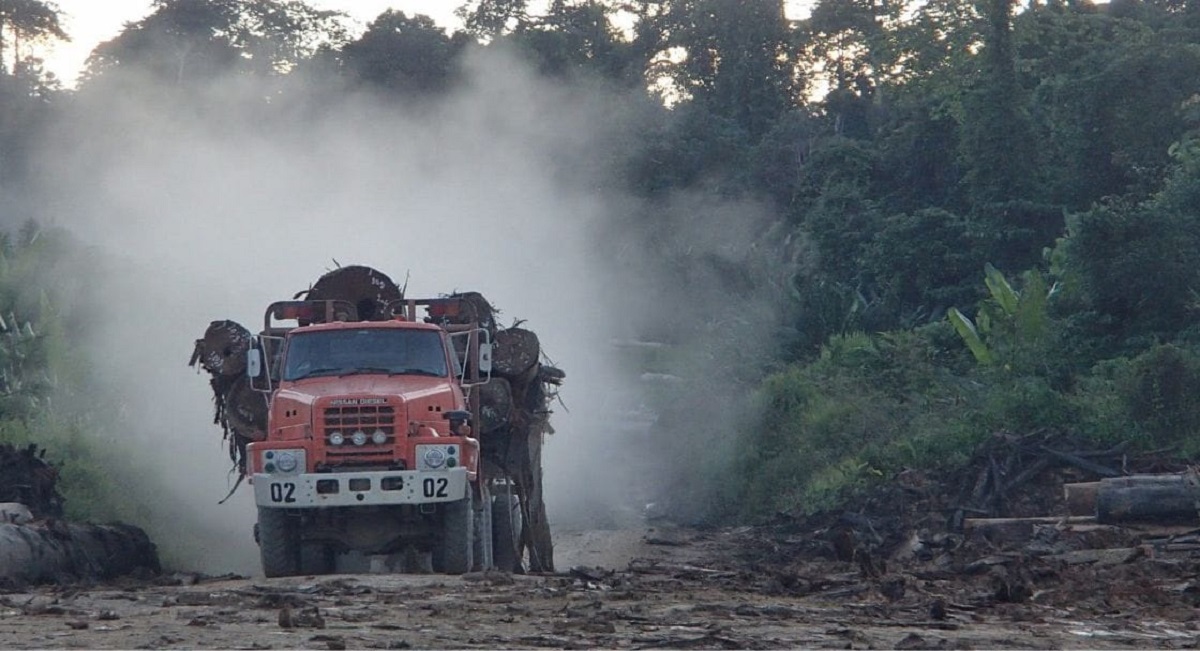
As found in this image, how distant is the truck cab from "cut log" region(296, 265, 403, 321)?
1181 mm

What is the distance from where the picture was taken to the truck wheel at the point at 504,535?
19.1 meters

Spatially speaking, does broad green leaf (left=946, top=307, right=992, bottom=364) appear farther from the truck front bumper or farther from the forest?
the truck front bumper

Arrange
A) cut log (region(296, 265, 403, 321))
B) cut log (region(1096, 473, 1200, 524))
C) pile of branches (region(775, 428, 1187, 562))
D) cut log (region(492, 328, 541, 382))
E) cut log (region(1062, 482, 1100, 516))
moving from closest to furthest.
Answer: cut log (region(1096, 473, 1200, 524)) < cut log (region(492, 328, 541, 382)) < cut log (region(296, 265, 403, 321)) < cut log (region(1062, 482, 1100, 516)) < pile of branches (region(775, 428, 1187, 562))

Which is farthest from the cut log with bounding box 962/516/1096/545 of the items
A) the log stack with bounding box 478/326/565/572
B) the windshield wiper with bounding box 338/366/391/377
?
the windshield wiper with bounding box 338/366/391/377

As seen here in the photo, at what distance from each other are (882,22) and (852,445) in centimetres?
2773

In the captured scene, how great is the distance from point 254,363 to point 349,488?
6.47ft

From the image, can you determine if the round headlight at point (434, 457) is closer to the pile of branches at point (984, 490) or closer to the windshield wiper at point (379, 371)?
the windshield wiper at point (379, 371)

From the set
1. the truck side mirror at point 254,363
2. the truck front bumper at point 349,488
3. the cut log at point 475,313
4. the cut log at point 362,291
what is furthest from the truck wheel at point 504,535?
the truck side mirror at point 254,363

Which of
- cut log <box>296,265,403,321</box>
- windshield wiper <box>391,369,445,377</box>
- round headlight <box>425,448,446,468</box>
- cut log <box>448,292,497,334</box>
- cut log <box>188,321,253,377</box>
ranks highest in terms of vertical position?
cut log <box>296,265,403,321</box>

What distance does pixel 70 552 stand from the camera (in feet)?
56.7

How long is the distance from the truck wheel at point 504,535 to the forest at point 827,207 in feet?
21.5

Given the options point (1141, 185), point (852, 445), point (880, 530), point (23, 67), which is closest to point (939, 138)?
point (1141, 185)

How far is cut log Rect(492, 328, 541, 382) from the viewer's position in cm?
1875

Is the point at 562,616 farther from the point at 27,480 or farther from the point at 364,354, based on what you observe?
the point at 27,480
